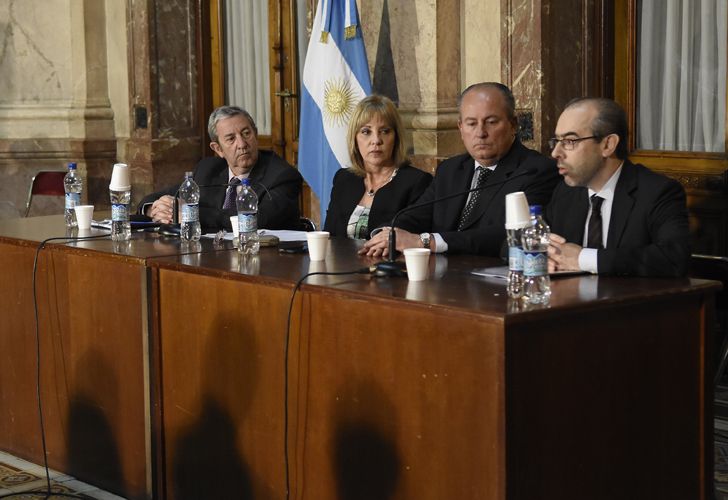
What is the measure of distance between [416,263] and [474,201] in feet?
4.13

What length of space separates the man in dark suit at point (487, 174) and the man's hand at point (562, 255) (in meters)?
0.72

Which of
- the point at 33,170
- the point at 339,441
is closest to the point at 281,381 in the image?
the point at 339,441

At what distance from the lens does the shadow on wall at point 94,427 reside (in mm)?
4121

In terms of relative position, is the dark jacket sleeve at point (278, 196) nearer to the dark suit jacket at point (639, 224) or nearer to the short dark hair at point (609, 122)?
the dark suit jacket at point (639, 224)

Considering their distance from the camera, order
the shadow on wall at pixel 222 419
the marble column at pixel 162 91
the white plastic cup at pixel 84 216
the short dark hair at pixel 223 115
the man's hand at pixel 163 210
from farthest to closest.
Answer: the marble column at pixel 162 91 → the short dark hair at pixel 223 115 → the man's hand at pixel 163 210 → the white plastic cup at pixel 84 216 → the shadow on wall at pixel 222 419

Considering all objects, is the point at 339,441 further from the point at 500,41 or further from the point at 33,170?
the point at 33,170

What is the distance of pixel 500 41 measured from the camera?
5945 millimetres

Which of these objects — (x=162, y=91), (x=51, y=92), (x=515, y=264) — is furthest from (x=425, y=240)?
(x=51, y=92)

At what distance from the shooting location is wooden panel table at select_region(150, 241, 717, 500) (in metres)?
2.85

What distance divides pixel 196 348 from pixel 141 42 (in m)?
4.84

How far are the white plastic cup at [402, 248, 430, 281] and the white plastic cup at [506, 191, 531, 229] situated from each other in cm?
35

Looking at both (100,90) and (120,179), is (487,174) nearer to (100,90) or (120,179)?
(120,179)

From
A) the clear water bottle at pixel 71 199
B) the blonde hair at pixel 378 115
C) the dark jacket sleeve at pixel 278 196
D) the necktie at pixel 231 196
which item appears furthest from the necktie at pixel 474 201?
the clear water bottle at pixel 71 199

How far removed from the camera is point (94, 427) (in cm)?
422
